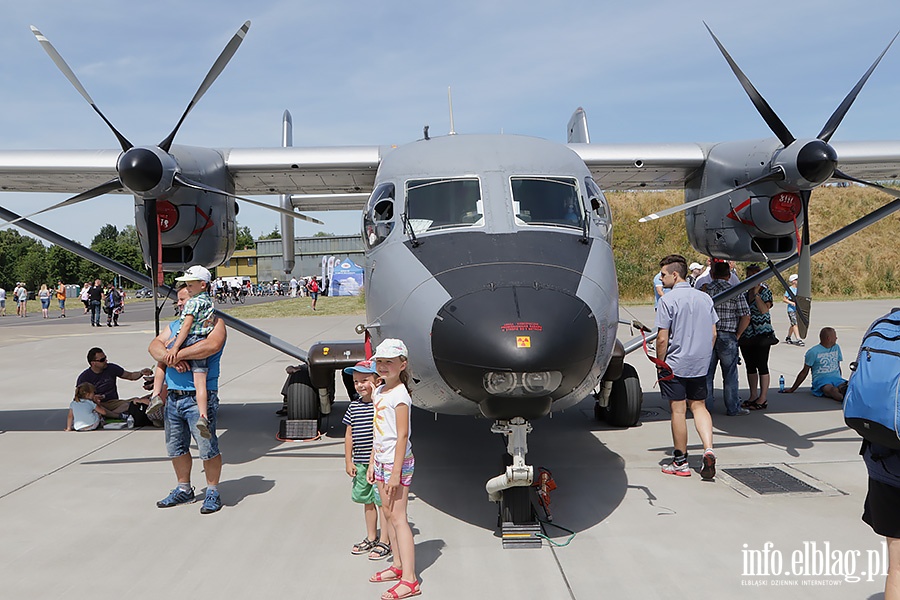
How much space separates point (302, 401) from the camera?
25.0 feet

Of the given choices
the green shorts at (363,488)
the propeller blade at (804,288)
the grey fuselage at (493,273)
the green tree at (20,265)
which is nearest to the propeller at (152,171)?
the grey fuselage at (493,273)

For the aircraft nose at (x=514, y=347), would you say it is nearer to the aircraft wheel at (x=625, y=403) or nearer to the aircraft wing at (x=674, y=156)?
the aircraft wheel at (x=625, y=403)

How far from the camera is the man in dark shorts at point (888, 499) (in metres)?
2.87

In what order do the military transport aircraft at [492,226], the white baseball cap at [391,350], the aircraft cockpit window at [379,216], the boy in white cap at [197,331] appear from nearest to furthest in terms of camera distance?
the white baseball cap at [391,350], the military transport aircraft at [492,226], the boy in white cap at [197,331], the aircraft cockpit window at [379,216]

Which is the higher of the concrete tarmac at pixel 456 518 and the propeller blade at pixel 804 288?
the propeller blade at pixel 804 288

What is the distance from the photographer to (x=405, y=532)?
372 cm

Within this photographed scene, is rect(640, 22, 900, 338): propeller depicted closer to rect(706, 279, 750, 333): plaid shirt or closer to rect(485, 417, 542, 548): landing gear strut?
rect(706, 279, 750, 333): plaid shirt

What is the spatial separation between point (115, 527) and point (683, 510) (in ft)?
13.2

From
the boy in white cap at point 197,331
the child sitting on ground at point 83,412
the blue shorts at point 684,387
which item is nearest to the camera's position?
the boy in white cap at point 197,331

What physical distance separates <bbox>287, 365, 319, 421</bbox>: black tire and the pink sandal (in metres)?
3.91

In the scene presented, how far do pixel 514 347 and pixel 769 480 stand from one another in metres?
3.14

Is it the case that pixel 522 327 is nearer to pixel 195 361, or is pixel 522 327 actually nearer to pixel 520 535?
pixel 520 535

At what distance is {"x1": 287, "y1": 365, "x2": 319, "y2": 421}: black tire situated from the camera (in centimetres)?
761

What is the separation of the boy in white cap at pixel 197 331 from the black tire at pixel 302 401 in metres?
2.23
